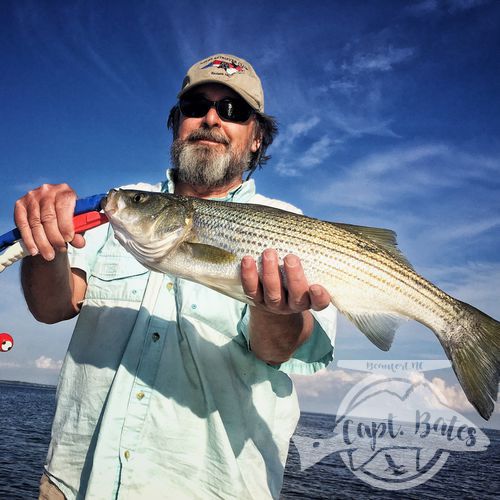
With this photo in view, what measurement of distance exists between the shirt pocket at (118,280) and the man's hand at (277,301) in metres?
1.08

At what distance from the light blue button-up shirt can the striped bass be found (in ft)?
1.30

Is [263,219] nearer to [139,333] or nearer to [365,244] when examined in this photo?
[365,244]

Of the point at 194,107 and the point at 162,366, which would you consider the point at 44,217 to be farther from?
the point at 194,107

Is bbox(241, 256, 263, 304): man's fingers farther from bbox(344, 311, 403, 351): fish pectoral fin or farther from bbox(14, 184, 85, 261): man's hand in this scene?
bbox(14, 184, 85, 261): man's hand

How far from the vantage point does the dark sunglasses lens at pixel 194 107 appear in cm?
495

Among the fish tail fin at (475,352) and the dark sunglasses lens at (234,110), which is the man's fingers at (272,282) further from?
the dark sunglasses lens at (234,110)

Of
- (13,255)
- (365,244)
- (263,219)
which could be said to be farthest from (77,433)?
(365,244)

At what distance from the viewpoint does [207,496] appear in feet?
10.7

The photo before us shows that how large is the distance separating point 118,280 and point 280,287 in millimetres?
1556

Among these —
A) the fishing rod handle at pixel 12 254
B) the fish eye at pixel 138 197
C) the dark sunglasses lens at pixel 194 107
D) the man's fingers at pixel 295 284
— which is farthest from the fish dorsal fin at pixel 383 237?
the fishing rod handle at pixel 12 254

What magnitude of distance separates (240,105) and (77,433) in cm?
361

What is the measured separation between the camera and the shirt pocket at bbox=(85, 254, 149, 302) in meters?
3.84

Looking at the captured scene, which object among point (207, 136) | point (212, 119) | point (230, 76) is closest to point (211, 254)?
point (207, 136)

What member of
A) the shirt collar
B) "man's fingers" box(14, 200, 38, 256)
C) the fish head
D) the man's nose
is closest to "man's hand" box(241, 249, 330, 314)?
the fish head
